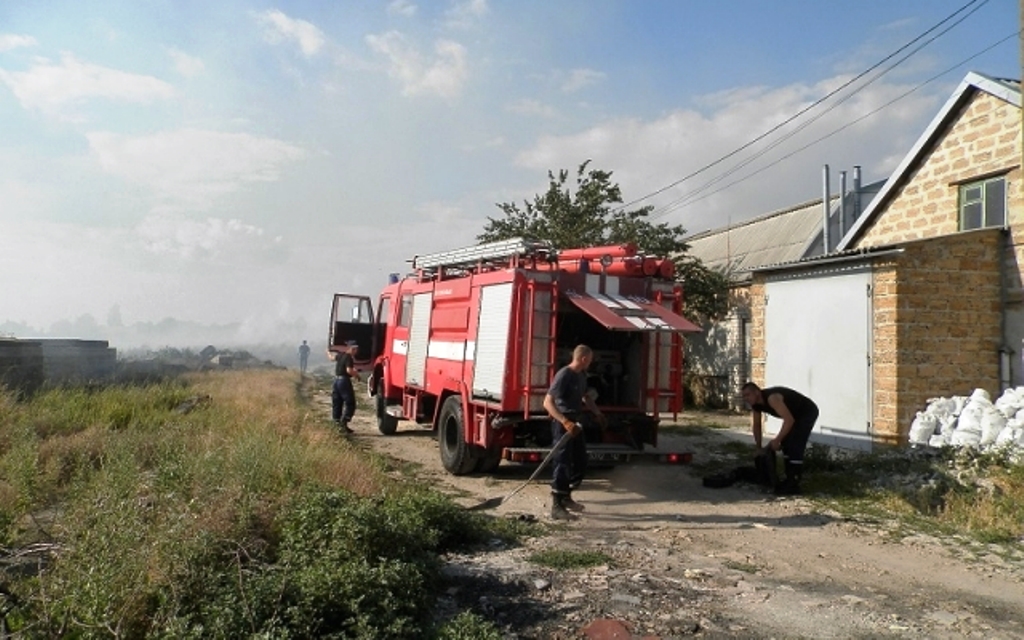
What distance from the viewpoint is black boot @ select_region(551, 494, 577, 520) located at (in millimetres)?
7523

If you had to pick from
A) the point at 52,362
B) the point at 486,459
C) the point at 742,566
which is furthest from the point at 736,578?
the point at 52,362

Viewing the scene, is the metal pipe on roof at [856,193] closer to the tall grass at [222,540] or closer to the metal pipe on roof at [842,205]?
the metal pipe on roof at [842,205]

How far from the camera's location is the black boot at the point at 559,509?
24.7 feet

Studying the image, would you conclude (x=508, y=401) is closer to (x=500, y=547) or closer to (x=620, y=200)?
(x=500, y=547)

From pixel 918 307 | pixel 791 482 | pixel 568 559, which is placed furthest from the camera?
pixel 918 307

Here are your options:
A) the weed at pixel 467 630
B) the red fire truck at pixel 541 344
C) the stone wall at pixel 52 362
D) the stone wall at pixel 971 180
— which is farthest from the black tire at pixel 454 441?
the stone wall at pixel 971 180

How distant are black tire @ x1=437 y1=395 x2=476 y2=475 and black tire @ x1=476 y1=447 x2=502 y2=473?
0.25ft

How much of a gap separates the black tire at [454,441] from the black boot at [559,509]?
1960 mm

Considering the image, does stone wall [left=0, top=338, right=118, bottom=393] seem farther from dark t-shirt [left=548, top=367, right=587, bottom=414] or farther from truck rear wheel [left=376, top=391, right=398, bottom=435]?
dark t-shirt [left=548, top=367, right=587, bottom=414]

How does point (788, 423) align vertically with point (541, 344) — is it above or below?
below

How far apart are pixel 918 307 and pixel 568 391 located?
19.2 feet

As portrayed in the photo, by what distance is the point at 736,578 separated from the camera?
5.66 metres

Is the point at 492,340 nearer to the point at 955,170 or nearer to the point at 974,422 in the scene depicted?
the point at 974,422

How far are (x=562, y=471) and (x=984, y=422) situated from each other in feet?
18.7
